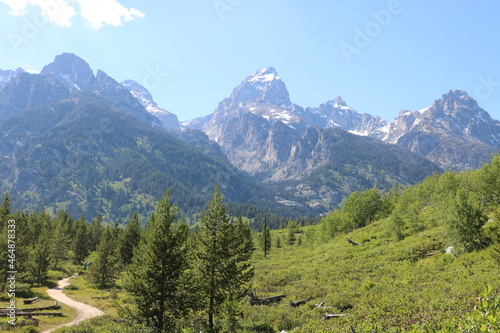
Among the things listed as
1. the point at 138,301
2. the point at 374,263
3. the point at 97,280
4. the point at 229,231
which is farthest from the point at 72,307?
the point at 374,263

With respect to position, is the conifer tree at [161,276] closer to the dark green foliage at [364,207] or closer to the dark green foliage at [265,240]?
the dark green foliage at [265,240]

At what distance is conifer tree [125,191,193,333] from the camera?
21750mm

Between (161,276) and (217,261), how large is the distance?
5315mm

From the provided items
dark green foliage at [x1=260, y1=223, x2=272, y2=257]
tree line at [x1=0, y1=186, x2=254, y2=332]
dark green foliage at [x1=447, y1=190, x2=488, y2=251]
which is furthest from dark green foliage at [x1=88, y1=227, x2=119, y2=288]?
dark green foliage at [x1=447, y1=190, x2=488, y2=251]

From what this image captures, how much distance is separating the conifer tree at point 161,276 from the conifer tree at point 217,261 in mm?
2181

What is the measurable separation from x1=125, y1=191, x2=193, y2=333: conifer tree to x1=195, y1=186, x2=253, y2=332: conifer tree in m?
2.18

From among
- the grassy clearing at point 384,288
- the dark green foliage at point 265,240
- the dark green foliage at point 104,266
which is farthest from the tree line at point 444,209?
the dark green foliage at point 104,266

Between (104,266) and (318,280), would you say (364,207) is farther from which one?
(104,266)

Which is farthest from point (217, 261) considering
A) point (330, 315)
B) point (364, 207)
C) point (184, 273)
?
point (364, 207)

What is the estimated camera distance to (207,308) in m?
25.7

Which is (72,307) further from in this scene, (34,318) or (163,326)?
(163,326)

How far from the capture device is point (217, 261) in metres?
25.8

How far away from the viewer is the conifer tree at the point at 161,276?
21750mm

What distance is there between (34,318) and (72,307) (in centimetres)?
828
